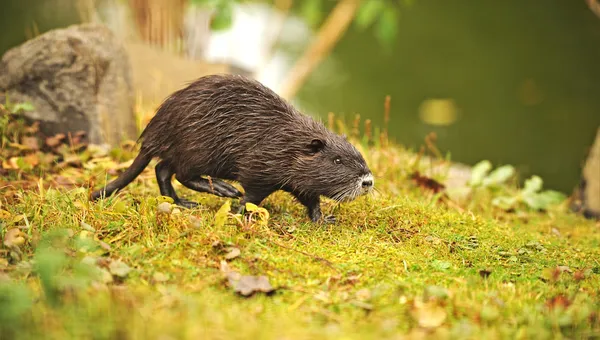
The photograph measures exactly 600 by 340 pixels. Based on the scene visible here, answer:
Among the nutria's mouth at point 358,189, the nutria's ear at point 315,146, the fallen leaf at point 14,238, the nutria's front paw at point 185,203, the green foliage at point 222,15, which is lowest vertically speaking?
the nutria's front paw at point 185,203

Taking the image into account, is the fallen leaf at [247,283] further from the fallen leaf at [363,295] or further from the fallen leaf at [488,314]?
the fallen leaf at [488,314]

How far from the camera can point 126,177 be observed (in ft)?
13.9

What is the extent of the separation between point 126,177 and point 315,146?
1.34 meters

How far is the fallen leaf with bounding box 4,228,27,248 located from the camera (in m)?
3.23

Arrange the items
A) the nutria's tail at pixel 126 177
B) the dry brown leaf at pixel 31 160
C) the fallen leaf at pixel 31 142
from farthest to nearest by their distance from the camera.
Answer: the fallen leaf at pixel 31 142 → the dry brown leaf at pixel 31 160 → the nutria's tail at pixel 126 177

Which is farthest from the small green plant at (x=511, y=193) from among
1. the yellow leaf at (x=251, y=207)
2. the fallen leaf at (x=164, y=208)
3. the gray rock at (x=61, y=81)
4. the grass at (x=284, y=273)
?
the gray rock at (x=61, y=81)

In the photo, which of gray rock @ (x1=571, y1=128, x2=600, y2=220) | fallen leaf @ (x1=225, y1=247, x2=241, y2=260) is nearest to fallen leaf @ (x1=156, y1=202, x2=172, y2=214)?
fallen leaf @ (x1=225, y1=247, x2=241, y2=260)

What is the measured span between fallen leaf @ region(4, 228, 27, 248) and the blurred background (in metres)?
5.51

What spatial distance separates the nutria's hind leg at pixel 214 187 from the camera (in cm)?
402

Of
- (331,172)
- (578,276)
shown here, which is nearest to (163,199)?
(331,172)

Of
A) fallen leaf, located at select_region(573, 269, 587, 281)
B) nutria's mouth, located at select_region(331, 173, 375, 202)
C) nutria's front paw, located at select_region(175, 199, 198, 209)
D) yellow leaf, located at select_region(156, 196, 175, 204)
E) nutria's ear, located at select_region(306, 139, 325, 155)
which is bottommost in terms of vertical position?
nutria's front paw, located at select_region(175, 199, 198, 209)

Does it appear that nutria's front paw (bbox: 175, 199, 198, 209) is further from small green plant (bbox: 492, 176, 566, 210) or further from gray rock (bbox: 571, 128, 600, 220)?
gray rock (bbox: 571, 128, 600, 220)

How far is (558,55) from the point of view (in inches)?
428

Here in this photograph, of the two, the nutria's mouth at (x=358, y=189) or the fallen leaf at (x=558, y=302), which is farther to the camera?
the nutria's mouth at (x=358, y=189)
